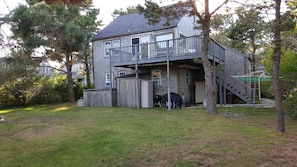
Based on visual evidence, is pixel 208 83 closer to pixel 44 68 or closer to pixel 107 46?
pixel 107 46

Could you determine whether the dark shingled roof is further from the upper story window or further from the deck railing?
the deck railing

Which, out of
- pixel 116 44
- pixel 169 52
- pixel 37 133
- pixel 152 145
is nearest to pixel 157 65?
pixel 169 52

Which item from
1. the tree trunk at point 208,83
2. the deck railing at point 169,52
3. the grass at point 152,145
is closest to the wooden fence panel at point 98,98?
the deck railing at point 169,52

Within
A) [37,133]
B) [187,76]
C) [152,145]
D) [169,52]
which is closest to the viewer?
[152,145]

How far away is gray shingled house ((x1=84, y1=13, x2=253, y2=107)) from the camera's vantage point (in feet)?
54.3

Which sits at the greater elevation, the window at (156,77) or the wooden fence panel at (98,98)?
the window at (156,77)

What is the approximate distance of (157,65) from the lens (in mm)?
18312

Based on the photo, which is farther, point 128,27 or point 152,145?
point 128,27

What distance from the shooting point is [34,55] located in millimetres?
9242

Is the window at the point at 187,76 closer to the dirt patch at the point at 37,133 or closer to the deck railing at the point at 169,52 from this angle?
the deck railing at the point at 169,52

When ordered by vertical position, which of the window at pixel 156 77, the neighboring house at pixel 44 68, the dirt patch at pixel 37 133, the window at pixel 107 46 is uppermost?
the window at pixel 107 46

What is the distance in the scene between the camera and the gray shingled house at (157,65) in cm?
1656

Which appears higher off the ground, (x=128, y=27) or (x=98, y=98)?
(x=128, y=27)

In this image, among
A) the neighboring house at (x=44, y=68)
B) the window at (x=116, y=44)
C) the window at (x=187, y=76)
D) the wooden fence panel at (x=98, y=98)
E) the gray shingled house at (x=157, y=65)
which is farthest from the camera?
the window at (x=116, y=44)
